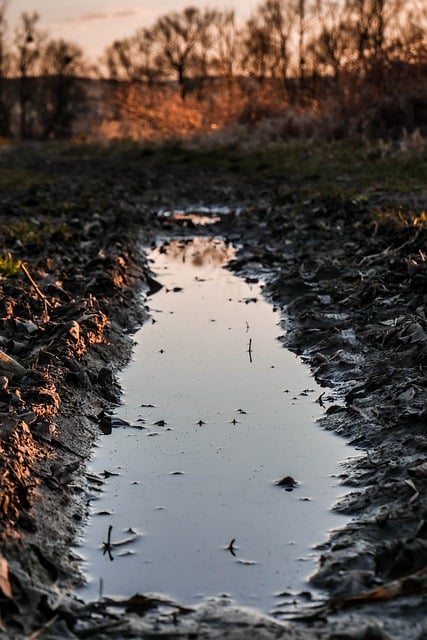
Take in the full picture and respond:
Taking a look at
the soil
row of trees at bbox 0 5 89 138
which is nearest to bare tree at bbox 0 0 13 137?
row of trees at bbox 0 5 89 138

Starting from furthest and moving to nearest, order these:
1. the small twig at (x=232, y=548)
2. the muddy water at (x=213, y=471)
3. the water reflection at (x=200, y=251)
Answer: the water reflection at (x=200, y=251) < the small twig at (x=232, y=548) < the muddy water at (x=213, y=471)

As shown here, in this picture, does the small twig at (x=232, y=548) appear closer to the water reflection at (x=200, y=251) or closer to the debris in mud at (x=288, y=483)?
the debris in mud at (x=288, y=483)

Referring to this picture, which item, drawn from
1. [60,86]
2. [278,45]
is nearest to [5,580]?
[278,45]

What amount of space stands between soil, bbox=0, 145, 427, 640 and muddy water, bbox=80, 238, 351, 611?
111 mm

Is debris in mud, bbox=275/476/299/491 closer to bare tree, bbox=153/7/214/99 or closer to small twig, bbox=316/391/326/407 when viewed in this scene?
small twig, bbox=316/391/326/407

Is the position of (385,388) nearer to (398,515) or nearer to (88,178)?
(398,515)

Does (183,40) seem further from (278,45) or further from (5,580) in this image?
(5,580)

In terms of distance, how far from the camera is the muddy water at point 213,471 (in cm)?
331

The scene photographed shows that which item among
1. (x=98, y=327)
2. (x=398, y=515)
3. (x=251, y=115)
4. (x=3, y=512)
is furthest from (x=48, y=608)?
(x=251, y=115)

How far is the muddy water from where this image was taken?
3.31 meters

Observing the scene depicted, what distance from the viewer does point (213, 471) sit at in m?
4.24

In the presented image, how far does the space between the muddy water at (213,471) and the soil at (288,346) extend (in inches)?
4.4

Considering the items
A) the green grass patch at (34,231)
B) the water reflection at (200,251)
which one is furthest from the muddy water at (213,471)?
the water reflection at (200,251)

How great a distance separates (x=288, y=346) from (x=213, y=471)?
2.37m
